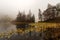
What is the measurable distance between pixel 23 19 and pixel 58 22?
510 millimetres

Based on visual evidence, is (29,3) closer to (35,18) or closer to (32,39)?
(35,18)

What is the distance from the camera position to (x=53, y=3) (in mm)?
1970

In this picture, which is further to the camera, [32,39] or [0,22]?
[0,22]

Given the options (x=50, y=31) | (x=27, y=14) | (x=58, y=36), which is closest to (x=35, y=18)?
(x=27, y=14)

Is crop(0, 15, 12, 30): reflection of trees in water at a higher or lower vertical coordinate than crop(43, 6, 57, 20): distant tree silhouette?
lower

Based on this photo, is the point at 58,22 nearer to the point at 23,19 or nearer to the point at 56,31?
the point at 56,31

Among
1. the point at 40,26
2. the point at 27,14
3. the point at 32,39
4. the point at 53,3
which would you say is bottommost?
the point at 32,39

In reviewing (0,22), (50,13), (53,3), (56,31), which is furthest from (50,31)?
(0,22)

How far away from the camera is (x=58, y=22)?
1943mm

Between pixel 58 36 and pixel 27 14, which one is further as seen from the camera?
pixel 27 14

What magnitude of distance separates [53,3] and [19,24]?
0.58 metres

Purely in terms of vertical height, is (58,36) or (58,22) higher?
(58,22)

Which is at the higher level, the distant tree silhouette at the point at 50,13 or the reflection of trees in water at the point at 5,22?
the distant tree silhouette at the point at 50,13

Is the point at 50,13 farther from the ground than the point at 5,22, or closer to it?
farther from the ground
